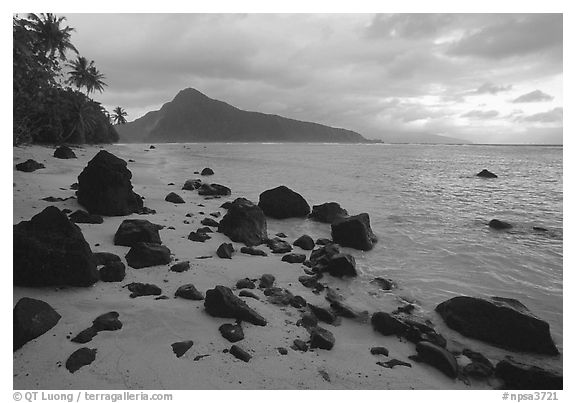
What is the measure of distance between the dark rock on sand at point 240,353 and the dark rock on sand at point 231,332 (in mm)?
278

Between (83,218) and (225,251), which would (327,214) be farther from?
(83,218)

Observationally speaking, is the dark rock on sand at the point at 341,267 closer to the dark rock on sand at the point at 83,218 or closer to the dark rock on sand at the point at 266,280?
the dark rock on sand at the point at 266,280

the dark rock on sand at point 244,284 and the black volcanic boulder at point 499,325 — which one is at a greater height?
the dark rock on sand at point 244,284

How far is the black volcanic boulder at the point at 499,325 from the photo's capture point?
20.8 ft

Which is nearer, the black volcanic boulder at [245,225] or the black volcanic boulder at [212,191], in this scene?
the black volcanic boulder at [245,225]

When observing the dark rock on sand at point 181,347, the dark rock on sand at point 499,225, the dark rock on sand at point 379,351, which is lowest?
the dark rock on sand at point 379,351

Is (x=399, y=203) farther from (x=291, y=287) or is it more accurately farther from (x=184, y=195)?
(x=291, y=287)

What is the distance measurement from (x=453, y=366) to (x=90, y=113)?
199 ft

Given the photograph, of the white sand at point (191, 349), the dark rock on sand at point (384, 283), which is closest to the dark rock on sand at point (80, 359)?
the white sand at point (191, 349)

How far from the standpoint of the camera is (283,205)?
14.9 m

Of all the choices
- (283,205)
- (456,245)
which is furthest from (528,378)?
(283,205)

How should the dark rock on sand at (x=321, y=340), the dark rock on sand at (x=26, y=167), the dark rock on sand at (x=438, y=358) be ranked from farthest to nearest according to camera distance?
1. the dark rock on sand at (x=26, y=167)
2. the dark rock on sand at (x=321, y=340)
3. the dark rock on sand at (x=438, y=358)

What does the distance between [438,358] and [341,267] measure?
3.58 metres
